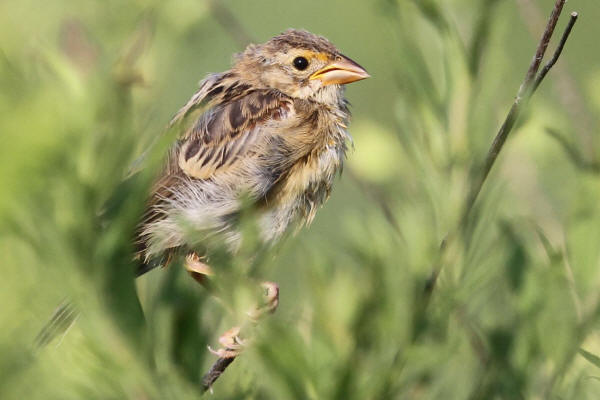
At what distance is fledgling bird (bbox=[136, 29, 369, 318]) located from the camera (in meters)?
2.86

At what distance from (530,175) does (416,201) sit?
77cm

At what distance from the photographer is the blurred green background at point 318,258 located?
0.73m

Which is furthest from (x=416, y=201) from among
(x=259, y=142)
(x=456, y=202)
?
(x=259, y=142)

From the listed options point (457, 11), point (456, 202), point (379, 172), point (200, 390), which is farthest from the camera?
point (379, 172)

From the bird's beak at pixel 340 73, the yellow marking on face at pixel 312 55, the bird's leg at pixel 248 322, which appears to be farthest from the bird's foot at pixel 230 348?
the yellow marking on face at pixel 312 55

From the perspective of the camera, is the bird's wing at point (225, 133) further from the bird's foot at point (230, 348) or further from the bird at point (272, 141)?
the bird's foot at point (230, 348)

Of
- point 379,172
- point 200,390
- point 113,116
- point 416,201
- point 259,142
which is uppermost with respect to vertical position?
point 113,116

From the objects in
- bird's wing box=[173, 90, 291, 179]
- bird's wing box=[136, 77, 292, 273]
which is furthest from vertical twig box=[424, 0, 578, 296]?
bird's wing box=[173, 90, 291, 179]

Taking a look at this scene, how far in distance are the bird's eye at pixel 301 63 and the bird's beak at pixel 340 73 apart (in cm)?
7

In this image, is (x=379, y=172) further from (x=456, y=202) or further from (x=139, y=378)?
(x=139, y=378)

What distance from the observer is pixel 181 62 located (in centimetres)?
156

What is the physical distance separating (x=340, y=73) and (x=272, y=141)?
0.53 m

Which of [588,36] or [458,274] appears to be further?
[588,36]

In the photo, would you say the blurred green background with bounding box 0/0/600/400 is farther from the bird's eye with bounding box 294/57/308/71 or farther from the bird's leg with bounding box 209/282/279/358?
the bird's eye with bounding box 294/57/308/71
